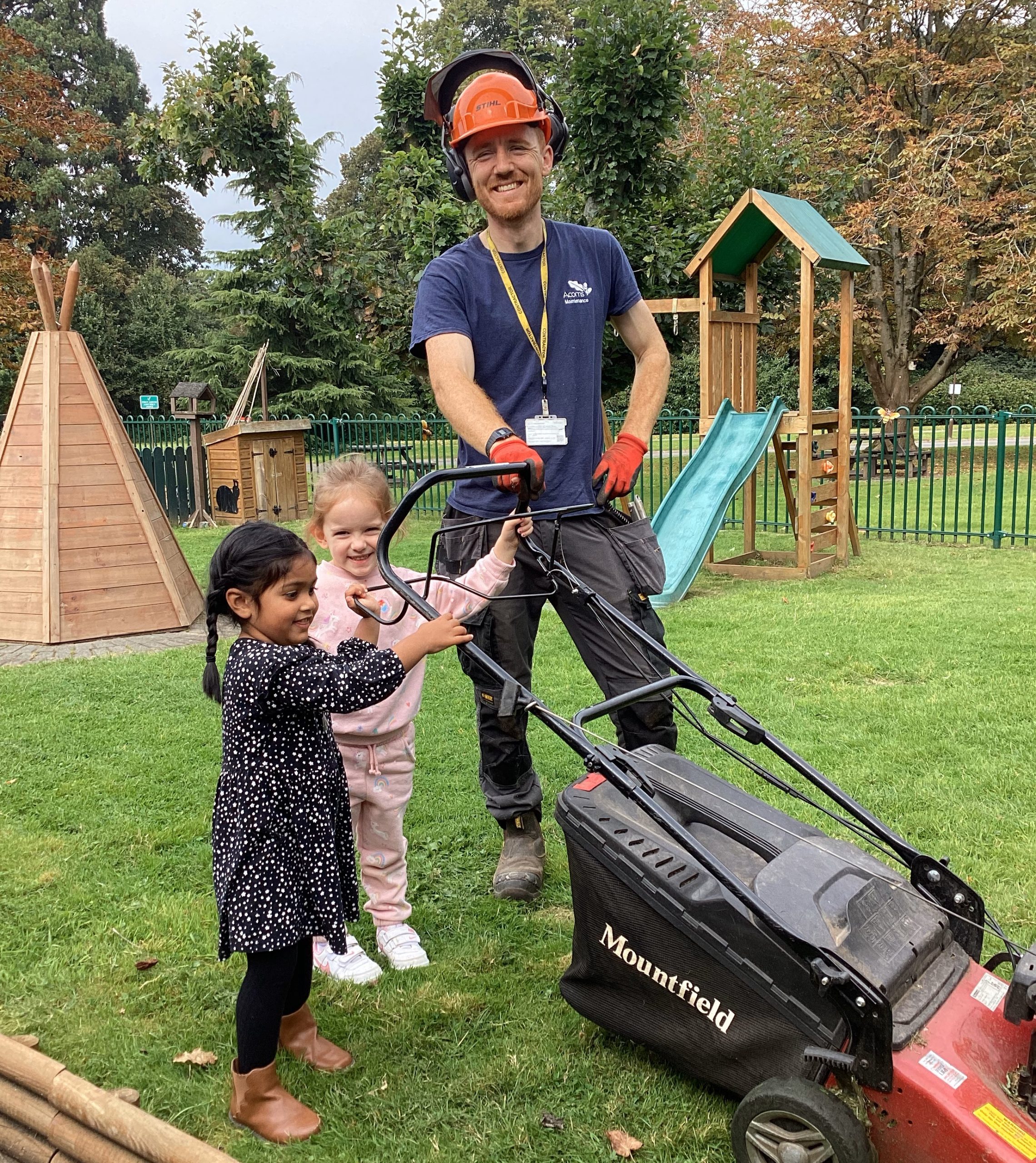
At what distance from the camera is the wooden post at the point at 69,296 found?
682 centimetres

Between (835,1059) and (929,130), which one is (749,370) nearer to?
(835,1059)

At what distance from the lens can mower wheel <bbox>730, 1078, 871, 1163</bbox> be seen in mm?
1827

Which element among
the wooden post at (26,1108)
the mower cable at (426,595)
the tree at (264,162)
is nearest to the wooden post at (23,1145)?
the wooden post at (26,1108)

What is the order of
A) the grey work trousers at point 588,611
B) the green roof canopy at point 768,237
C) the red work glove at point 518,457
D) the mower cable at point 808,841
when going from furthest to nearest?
1. the green roof canopy at point 768,237
2. the grey work trousers at point 588,611
3. the red work glove at point 518,457
4. the mower cable at point 808,841

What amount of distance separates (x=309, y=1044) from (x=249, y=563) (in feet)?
3.81

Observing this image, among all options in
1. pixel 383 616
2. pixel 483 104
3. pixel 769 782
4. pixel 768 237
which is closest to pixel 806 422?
pixel 768 237

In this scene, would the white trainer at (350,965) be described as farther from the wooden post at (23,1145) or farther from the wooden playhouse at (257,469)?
the wooden playhouse at (257,469)

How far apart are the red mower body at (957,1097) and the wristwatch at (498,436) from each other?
1.53 metres

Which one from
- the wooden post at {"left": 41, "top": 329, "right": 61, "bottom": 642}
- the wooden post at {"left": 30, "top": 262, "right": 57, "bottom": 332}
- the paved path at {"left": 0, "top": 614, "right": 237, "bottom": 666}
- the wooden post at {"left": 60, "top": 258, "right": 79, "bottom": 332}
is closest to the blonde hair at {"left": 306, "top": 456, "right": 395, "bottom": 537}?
the paved path at {"left": 0, "top": 614, "right": 237, "bottom": 666}

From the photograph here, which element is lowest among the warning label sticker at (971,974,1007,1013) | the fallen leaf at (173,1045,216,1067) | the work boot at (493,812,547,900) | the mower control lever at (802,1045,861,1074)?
the fallen leaf at (173,1045,216,1067)

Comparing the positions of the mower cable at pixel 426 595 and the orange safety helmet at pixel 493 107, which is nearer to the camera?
the mower cable at pixel 426 595

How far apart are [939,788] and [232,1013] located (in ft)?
8.46

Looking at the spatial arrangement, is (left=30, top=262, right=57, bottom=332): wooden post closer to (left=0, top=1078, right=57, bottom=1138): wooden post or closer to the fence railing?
the fence railing

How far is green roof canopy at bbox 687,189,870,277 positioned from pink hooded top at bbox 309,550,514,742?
20.7 feet
